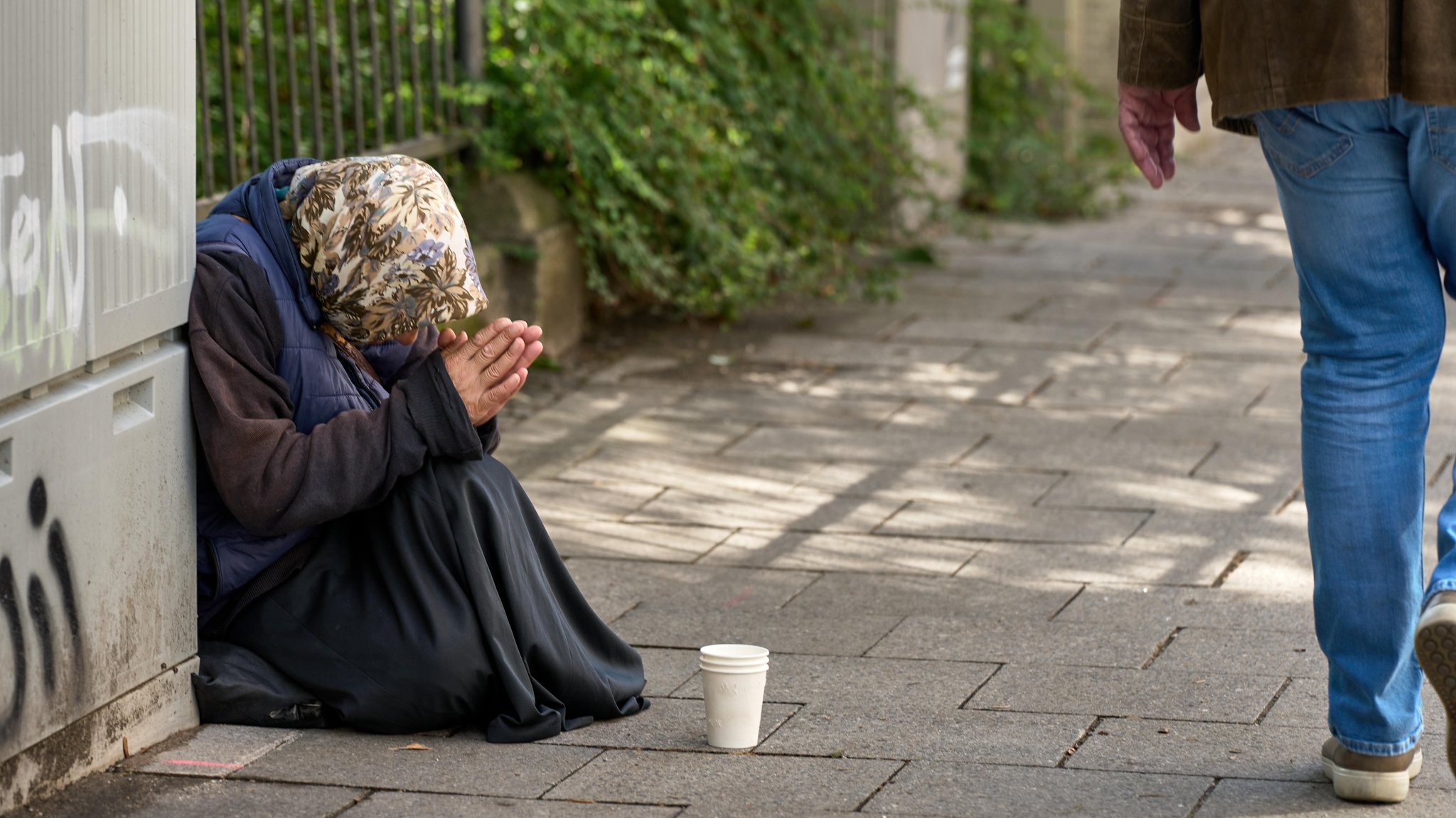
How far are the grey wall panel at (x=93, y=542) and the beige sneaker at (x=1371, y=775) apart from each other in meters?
1.83

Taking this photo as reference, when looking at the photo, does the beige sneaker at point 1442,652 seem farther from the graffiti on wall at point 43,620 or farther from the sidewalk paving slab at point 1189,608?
the graffiti on wall at point 43,620

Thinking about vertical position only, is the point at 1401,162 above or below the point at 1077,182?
above

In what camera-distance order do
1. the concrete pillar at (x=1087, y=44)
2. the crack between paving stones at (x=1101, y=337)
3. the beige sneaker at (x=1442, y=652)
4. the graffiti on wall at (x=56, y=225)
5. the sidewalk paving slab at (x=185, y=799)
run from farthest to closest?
1. the concrete pillar at (x=1087, y=44)
2. the crack between paving stones at (x=1101, y=337)
3. the sidewalk paving slab at (x=185, y=799)
4. the graffiti on wall at (x=56, y=225)
5. the beige sneaker at (x=1442, y=652)

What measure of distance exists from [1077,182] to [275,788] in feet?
26.4

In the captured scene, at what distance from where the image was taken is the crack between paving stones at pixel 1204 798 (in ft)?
8.96

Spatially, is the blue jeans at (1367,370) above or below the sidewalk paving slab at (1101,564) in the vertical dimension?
above

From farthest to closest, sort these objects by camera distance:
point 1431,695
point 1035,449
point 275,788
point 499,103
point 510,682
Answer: point 499,103, point 1035,449, point 1431,695, point 510,682, point 275,788

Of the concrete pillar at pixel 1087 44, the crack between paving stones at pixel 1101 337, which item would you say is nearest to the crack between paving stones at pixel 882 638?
the crack between paving stones at pixel 1101 337

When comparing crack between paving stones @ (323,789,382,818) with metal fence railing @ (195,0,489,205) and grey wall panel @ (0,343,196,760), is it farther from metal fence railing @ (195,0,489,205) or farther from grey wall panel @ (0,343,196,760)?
metal fence railing @ (195,0,489,205)

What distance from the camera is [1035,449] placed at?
207 inches

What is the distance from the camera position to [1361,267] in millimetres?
2629

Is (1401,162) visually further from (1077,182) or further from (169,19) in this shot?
(1077,182)

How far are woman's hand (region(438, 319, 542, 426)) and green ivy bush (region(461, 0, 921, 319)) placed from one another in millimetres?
3000

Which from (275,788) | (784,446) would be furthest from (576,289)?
(275,788)
